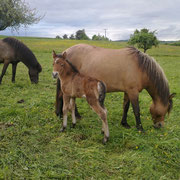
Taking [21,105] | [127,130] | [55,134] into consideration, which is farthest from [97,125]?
[21,105]

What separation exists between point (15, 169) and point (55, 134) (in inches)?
57.2

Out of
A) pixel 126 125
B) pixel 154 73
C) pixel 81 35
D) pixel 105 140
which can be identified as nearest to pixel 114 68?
pixel 154 73

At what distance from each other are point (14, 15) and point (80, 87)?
17817 millimetres

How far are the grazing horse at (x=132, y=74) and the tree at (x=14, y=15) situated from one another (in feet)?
54.7

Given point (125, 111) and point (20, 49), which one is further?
point (20, 49)

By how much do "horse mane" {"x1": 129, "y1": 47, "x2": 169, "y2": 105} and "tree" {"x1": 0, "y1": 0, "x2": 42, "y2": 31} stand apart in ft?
→ 57.4

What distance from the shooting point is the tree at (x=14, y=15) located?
17938mm

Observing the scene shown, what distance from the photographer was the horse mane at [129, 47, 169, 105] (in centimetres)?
472

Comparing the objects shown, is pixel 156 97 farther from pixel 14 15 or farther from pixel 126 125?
pixel 14 15

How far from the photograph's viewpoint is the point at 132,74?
184 inches

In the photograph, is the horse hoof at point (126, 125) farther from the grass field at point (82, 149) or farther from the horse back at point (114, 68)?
the horse back at point (114, 68)

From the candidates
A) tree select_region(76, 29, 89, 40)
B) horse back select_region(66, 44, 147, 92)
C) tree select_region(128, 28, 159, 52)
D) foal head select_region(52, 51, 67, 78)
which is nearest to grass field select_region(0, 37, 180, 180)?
horse back select_region(66, 44, 147, 92)

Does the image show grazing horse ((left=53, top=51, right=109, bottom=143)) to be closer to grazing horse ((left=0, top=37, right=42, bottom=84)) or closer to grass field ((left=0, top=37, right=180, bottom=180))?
grass field ((left=0, top=37, right=180, bottom=180))

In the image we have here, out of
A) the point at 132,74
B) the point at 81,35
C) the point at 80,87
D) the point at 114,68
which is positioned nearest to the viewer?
the point at 80,87
